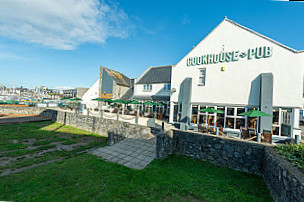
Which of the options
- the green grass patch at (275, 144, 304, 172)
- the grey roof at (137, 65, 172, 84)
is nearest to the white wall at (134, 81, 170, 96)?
the grey roof at (137, 65, 172, 84)

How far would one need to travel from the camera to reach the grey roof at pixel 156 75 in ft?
69.0

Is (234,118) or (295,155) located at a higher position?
(234,118)

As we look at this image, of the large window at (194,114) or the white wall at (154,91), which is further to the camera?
the white wall at (154,91)

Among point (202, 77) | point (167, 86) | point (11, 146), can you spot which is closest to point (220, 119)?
point (202, 77)

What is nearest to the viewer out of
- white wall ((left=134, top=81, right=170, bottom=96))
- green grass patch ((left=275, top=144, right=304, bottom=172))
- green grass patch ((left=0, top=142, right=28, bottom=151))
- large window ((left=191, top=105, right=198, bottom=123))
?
green grass patch ((left=275, top=144, right=304, bottom=172))

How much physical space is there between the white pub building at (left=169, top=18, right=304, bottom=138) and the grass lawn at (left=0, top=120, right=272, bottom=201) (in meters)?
6.96

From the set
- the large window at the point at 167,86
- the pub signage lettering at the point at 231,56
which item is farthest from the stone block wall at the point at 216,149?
the large window at the point at 167,86

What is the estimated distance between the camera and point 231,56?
12.3m

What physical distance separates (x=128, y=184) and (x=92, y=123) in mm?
13106

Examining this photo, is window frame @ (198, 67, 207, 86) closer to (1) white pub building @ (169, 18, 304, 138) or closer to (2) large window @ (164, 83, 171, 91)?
(1) white pub building @ (169, 18, 304, 138)

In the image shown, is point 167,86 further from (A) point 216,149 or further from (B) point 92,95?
Answer: (B) point 92,95

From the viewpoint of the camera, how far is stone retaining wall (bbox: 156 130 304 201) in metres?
3.78

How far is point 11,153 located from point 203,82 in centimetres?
1686

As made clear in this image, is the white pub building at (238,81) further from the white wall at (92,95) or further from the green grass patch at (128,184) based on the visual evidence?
the white wall at (92,95)
